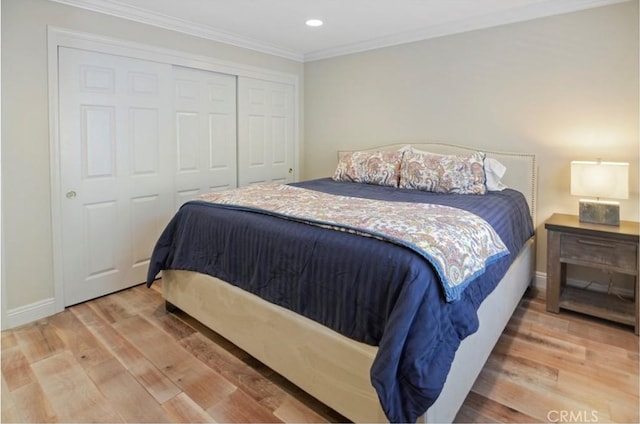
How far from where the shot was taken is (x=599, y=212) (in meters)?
2.65

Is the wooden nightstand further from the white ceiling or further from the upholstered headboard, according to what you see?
the white ceiling

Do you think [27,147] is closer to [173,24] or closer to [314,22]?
[173,24]

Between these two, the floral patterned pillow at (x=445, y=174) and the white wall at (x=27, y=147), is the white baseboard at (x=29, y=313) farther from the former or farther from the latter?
the floral patterned pillow at (x=445, y=174)

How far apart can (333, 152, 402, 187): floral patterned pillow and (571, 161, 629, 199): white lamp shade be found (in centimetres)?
129

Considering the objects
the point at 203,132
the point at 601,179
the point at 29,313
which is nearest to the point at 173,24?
the point at 203,132

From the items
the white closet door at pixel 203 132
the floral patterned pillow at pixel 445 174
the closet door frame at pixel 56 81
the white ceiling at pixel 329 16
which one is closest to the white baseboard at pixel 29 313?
the closet door frame at pixel 56 81

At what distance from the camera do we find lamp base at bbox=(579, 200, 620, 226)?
102 inches

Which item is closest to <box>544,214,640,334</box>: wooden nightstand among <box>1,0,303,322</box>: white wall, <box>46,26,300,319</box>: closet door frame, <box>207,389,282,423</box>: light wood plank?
<box>207,389,282,423</box>: light wood plank

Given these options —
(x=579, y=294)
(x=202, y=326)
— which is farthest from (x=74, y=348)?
(x=579, y=294)

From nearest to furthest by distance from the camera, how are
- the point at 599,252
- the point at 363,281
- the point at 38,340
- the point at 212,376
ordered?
1. the point at 363,281
2. the point at 212,376
3. the point at 38,340
4. the point at 599,252

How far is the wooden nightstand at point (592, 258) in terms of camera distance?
95.3 inches

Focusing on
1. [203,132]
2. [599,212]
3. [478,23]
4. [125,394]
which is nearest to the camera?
[125,394]

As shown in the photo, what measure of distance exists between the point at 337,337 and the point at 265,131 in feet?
10.1

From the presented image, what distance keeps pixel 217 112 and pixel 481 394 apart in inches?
126
